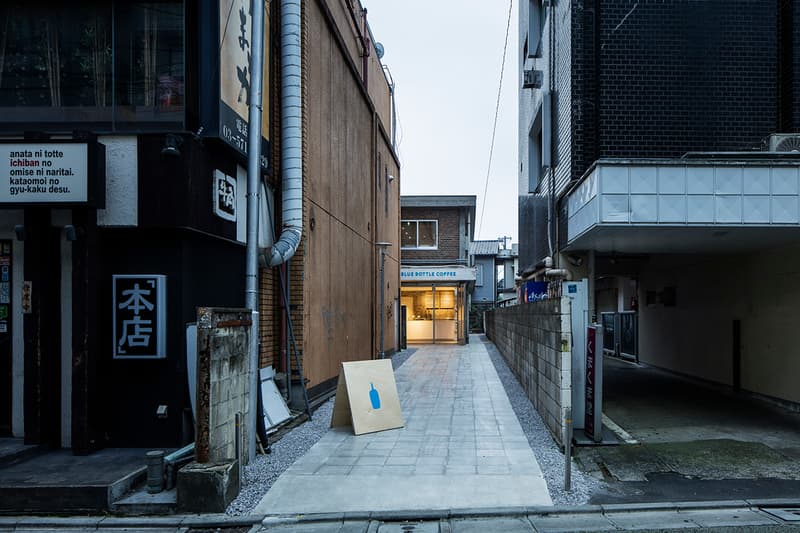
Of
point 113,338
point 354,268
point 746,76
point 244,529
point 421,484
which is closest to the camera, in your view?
point 244,529

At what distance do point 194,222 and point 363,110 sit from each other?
1013cm

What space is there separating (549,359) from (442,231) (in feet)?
77.0

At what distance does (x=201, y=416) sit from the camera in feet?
18.7

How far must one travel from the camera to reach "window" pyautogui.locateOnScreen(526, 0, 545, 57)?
648 inches

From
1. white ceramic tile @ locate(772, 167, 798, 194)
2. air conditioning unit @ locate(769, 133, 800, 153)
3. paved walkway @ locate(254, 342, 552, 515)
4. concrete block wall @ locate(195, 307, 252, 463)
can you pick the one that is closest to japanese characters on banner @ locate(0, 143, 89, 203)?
concrete block wall @ locate(195, 307, 252, 463)

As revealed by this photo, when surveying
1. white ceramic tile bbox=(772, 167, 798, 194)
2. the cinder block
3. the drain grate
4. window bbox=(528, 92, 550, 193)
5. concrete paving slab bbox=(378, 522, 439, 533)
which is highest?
window bbox=(528, 92, 550, 193)

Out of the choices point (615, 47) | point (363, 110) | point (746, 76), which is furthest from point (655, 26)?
point (363, 110)

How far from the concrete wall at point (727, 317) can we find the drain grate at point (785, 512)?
5.62 m

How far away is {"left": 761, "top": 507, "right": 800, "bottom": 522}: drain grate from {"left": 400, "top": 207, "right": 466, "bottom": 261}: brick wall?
25.9 metres

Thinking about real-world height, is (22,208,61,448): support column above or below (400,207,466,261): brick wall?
below

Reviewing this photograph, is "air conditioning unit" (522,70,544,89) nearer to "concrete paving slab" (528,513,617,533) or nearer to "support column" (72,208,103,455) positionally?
"support column" (72,208,103,455)

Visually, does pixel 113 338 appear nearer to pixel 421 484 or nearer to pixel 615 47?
pixel 421 484

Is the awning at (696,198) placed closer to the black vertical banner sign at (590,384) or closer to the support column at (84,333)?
the black vertical banner sign at (590,384)

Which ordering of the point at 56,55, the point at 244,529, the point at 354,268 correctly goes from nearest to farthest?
the point at 244,529 → the point at 56,55 → the point at 354,268
